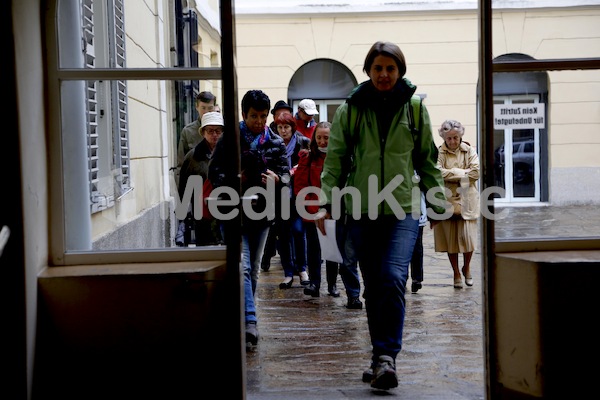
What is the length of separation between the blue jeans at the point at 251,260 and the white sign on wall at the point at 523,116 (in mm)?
2048

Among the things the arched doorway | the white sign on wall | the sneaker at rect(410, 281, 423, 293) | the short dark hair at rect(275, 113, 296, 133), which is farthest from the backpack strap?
the arched doorway

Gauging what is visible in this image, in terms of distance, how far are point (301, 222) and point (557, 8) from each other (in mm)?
4119

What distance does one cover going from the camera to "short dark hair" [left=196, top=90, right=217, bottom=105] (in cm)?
464

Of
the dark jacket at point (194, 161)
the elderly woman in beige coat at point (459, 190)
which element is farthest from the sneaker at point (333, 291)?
the dark jacket at point (194, 161)

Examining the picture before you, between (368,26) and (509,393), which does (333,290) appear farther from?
(368,26)

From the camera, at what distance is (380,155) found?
4.71 metres

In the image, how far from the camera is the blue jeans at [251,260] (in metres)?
5.73

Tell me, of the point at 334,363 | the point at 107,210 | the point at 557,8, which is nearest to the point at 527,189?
the point at 557,8

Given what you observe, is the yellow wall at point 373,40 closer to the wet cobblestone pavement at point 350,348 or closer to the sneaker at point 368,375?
the wet cobblestone pavement at point 350,348

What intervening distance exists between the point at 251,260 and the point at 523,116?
2.21m

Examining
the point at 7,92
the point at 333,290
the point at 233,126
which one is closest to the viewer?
the point at 7,92

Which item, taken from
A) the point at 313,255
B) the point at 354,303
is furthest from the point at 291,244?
the point at 354,303

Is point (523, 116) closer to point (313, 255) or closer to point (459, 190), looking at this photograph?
point (459, 190)

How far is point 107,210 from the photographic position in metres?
4.70
